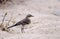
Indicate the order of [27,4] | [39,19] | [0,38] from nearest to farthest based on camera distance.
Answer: [0,38]
[39,19]
[27,4]

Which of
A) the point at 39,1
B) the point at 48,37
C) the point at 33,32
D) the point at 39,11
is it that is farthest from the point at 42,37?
the point at 39,1

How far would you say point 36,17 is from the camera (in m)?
8.58

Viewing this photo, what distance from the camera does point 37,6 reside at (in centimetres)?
1032

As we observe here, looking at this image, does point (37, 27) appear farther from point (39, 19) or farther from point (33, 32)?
point (39, 19)

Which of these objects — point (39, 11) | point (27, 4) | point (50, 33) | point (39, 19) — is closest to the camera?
point (50, 33)

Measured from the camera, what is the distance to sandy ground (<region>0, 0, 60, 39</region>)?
636 centimetres

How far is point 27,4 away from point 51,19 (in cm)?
234

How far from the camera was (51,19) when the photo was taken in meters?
8.32

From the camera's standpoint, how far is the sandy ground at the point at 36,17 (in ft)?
20.9

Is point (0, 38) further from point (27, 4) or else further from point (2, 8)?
point (27, 4)

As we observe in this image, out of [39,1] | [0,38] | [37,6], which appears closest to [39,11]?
[37,6]

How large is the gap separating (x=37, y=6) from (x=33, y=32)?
149 inches

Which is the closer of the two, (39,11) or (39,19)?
(39,19)

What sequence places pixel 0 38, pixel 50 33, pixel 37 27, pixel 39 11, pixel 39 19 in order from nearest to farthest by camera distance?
1. pixel 0 38
2. pixel 50 33
3. pixel 37 27
4. pixel 39 19
5. pixel 39 11
